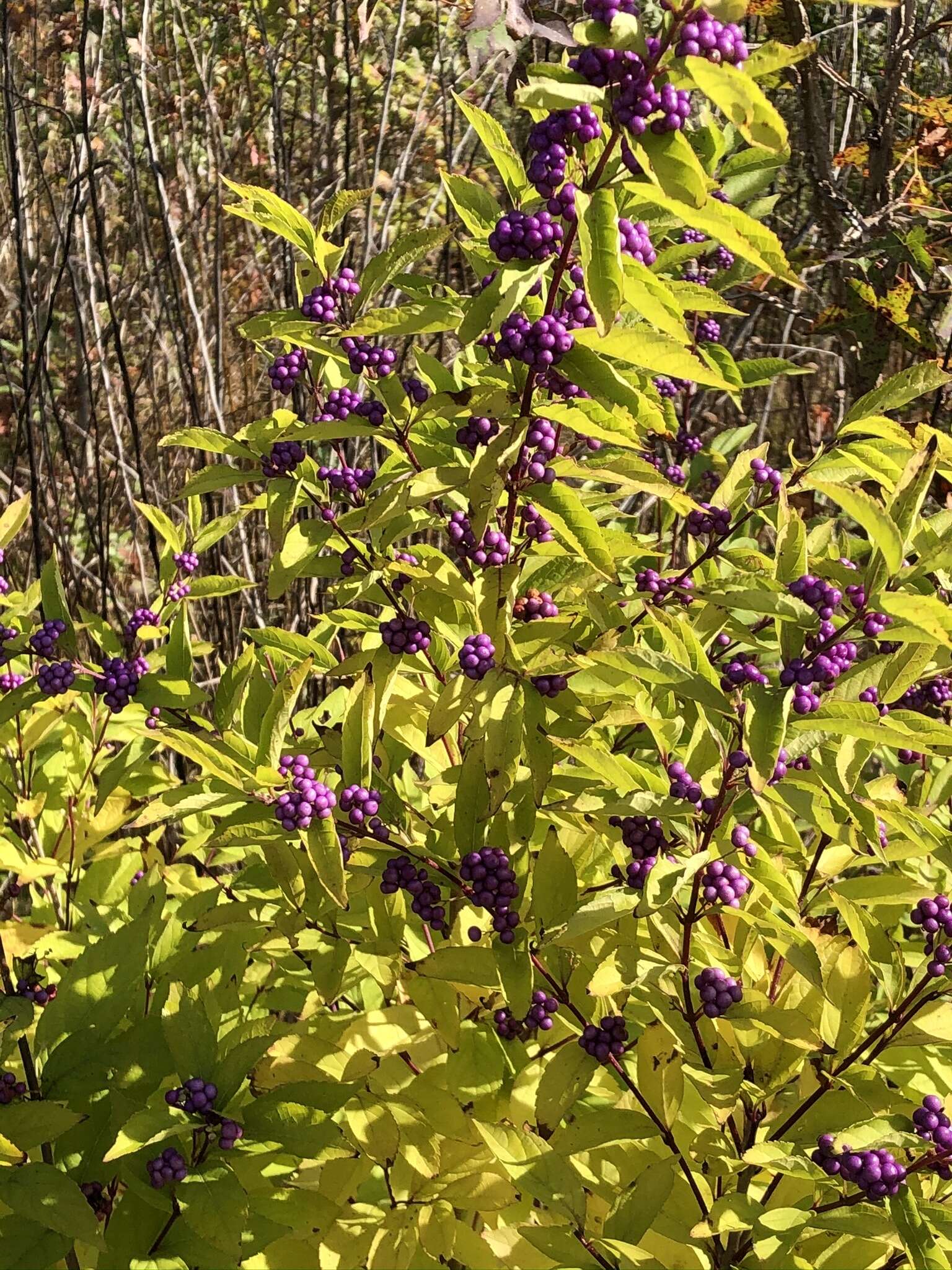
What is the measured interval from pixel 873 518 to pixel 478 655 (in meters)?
0.45

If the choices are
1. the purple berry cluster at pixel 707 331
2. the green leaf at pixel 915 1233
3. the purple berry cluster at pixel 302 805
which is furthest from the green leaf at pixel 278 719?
the purple berry cluster at pixel 707 331

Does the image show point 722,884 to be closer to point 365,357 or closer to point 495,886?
point 495,886

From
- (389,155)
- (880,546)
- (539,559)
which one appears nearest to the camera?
(880,546)

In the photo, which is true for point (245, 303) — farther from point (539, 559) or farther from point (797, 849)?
point (797, 849)

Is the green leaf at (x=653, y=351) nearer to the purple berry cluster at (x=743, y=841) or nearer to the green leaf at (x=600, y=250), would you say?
Result: the green leaf at (x=600, y=250)

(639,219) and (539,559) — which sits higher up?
(639,219)

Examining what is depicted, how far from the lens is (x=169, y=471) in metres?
4.15

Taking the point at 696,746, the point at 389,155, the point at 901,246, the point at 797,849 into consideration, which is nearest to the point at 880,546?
the point at 696,746

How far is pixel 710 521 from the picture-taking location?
1.45 meters

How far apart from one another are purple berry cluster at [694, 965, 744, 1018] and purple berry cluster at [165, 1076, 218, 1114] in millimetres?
599

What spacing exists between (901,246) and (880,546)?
6.44ft

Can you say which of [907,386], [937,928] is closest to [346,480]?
[907,386]

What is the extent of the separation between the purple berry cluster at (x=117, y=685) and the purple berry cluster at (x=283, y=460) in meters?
0.36

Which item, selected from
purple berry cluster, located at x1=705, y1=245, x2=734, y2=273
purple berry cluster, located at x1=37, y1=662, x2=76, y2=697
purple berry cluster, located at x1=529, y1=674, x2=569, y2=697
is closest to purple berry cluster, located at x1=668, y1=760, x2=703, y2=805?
purple berry cluster, located at x1=529, y1=674, x2=569, y2=697
